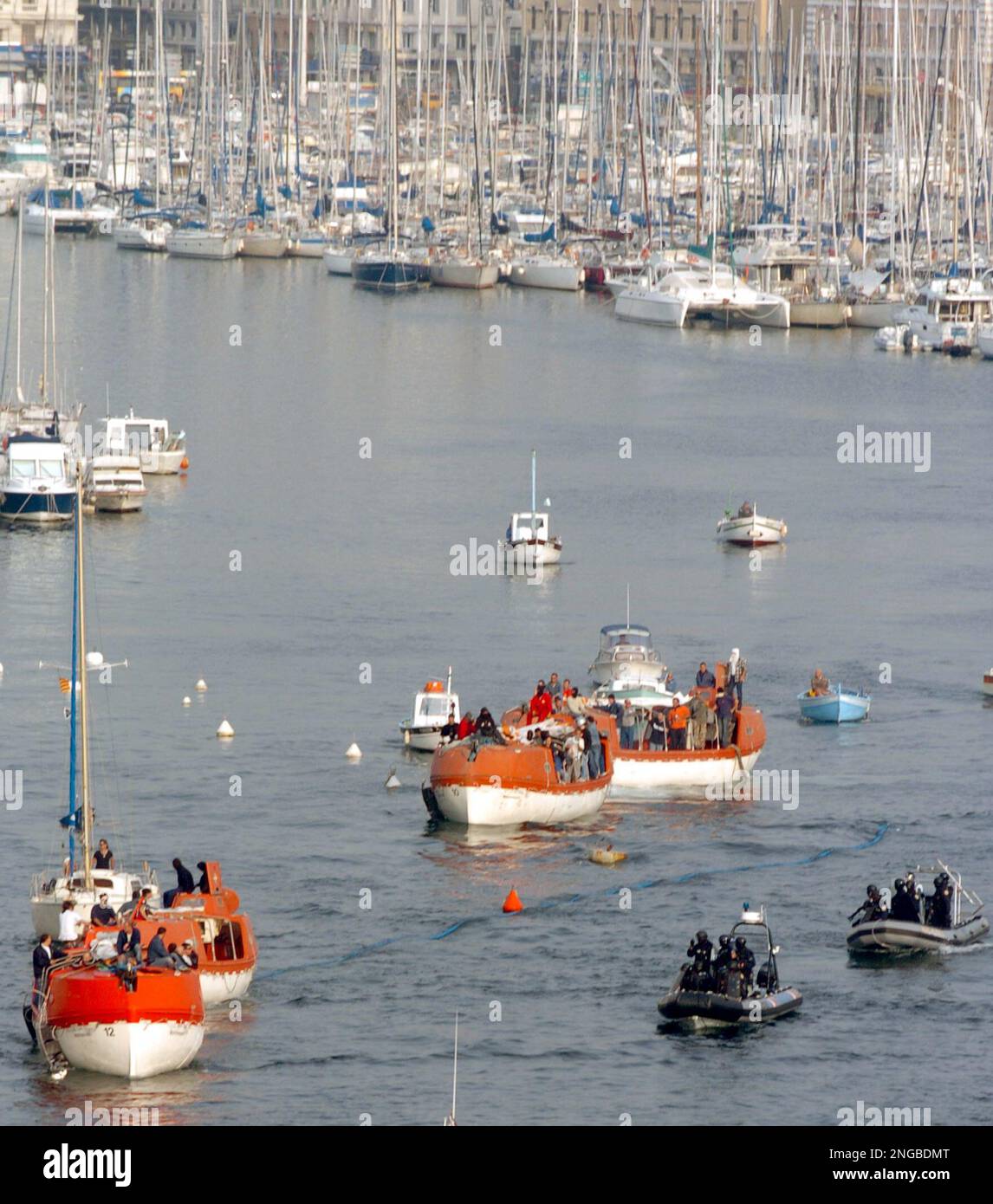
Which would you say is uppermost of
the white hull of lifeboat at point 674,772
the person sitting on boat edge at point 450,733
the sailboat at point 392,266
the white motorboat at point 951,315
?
the sailboat at point 392,266

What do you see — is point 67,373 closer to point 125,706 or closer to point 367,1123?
point 125,706

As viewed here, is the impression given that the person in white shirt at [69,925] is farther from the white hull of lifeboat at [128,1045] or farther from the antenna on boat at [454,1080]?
the antenna on boat at [454,1080]

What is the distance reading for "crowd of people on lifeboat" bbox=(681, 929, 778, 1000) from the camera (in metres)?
47.0

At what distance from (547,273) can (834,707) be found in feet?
362

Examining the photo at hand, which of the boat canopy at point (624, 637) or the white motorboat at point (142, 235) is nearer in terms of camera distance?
the boat canopy at point (624, 637)

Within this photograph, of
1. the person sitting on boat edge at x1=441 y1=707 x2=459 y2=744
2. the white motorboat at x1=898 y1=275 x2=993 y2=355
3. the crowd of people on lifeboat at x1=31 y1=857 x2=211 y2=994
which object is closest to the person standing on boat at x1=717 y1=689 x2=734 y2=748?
the person sitting on boat edge at x1=441 y1=707 x2=459 y2=744

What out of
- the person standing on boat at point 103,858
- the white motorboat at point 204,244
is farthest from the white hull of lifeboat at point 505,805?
the white motorboat at point 204,244

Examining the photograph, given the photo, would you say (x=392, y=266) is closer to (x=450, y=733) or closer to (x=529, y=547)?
(x=529, y=547)

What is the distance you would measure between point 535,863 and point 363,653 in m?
19.5

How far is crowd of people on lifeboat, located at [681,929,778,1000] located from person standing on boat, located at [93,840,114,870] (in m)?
10.8

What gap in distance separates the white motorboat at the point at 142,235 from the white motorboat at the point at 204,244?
1.42 m

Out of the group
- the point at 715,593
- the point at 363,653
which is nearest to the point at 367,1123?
the point at 363,653

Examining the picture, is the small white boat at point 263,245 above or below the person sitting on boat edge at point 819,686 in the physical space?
above

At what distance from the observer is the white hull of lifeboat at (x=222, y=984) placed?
4653cm
